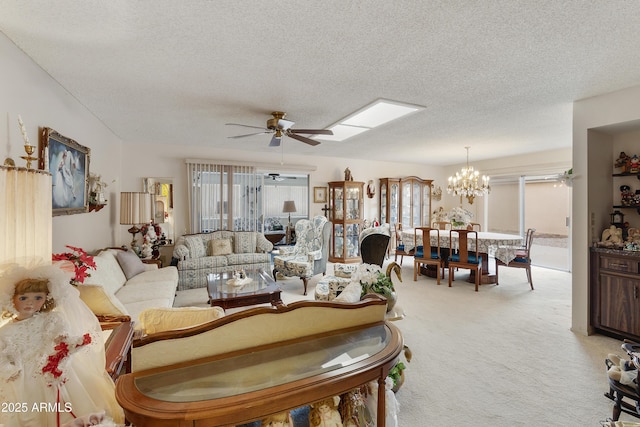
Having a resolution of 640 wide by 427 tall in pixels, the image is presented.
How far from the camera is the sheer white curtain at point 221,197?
16.9 ft

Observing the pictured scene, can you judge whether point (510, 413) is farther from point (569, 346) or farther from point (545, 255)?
point (545, 255)

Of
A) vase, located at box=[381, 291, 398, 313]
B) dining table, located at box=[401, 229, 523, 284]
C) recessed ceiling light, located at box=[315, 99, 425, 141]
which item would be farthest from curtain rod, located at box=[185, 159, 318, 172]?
vase, located at box=[381, 291, 398, 313]

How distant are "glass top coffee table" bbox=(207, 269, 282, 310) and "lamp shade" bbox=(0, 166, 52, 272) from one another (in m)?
1.78

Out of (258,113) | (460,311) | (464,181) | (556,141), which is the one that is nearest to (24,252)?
(258,113)

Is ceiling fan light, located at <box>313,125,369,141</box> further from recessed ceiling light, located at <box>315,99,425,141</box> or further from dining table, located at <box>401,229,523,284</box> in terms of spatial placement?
dining table, located at <box>401,229,523,284</box>

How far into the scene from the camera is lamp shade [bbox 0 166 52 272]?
1103 millimetres

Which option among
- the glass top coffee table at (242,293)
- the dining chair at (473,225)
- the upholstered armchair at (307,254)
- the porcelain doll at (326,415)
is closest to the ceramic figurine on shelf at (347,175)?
the upholstered armchair at (307,254)

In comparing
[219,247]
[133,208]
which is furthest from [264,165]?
[133,208]

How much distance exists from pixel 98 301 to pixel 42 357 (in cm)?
107

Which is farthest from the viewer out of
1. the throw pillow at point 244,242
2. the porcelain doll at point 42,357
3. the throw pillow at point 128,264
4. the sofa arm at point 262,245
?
the sofa arm at point 262,245

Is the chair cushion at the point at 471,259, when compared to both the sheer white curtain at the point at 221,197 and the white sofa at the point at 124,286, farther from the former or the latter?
the white sofa at the point at 124,286

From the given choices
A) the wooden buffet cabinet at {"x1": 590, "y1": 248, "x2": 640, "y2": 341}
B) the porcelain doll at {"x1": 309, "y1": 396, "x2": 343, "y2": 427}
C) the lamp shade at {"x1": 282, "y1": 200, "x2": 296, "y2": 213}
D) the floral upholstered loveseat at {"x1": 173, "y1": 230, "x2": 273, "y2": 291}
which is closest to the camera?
the porcelain doll at {"x1": 309, "y1": 396, "x2": 343, "y2": 427}

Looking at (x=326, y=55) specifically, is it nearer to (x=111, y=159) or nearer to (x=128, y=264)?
(x=128, y=264)

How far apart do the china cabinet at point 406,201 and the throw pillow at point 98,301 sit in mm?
5702
